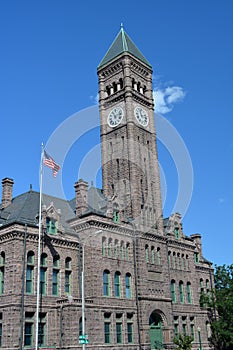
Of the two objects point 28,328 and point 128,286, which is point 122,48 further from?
point 28,328

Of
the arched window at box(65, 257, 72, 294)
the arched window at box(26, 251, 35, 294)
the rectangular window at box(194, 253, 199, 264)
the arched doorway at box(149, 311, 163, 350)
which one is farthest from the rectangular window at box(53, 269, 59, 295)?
the rectangular window at box(194, 253, 199, 264)

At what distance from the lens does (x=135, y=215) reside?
52.2 m

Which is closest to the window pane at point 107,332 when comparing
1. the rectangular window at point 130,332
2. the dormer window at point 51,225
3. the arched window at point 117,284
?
the rectangular window at point 130,332

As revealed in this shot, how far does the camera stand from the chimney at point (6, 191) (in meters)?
47.9

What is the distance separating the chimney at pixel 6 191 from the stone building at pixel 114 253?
0.11 meters

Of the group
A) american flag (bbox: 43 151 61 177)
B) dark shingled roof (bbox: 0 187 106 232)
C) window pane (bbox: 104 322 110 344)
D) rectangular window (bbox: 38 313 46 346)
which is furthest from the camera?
window pane (bbox: 104 322 110 344)

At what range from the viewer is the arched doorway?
4750cm

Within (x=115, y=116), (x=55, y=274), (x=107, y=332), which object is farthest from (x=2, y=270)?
(x=115, y=116)

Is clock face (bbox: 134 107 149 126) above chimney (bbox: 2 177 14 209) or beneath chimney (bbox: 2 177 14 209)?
above

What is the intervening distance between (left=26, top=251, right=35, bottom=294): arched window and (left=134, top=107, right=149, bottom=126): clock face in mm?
26478

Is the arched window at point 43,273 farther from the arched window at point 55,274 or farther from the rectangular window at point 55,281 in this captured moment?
the rectangular window at point 55,281

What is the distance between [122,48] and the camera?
63.5 metres

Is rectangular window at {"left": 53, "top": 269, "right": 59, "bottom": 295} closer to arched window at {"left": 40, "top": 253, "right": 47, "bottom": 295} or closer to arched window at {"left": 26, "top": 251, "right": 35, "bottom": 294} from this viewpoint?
arched window at {"left": 40, "top": 253, "right": 47, "bottom": 295}

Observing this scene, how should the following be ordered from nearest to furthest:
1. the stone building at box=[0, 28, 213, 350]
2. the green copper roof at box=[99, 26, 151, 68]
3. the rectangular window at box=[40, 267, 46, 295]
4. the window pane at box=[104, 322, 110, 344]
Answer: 1. the stone building at box=[0, 28, 213, 350]
2. the rectangular window at box=[40, 267, 46, 295]
3. the window pane at box=[104, 322, 110, 344]
4. the green copper roof at box=[99, 26, 151, 68]
